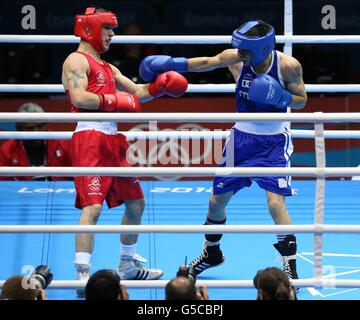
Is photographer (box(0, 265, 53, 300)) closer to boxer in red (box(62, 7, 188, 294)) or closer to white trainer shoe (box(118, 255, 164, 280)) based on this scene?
boxer in red (box(62, 7, 188, 294))

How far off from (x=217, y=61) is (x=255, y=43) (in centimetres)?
38

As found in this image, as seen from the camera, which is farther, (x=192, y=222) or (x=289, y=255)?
(x=192, y=222)

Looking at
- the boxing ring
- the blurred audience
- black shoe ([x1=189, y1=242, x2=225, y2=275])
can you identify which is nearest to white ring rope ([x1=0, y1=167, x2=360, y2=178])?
the boxing ring

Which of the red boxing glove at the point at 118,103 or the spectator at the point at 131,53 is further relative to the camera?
the spectator at the point at 131,53

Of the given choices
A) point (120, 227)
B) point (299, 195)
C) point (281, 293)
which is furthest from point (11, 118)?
point (299, 195)

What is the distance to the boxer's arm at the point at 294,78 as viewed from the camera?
4395mm

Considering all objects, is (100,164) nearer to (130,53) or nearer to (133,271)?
(133,271)

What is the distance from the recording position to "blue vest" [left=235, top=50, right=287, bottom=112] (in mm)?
4422

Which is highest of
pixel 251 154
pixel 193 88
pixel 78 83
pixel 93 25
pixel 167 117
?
pixel 193 88

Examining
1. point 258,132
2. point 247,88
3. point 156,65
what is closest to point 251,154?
point 258,132

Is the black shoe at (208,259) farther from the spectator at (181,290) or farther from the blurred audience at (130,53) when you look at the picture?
the blurred audience at (130,53)

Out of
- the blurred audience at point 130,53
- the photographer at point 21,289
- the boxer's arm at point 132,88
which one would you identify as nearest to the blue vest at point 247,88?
the boxer's arm at point 132,88

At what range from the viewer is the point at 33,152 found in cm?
677
